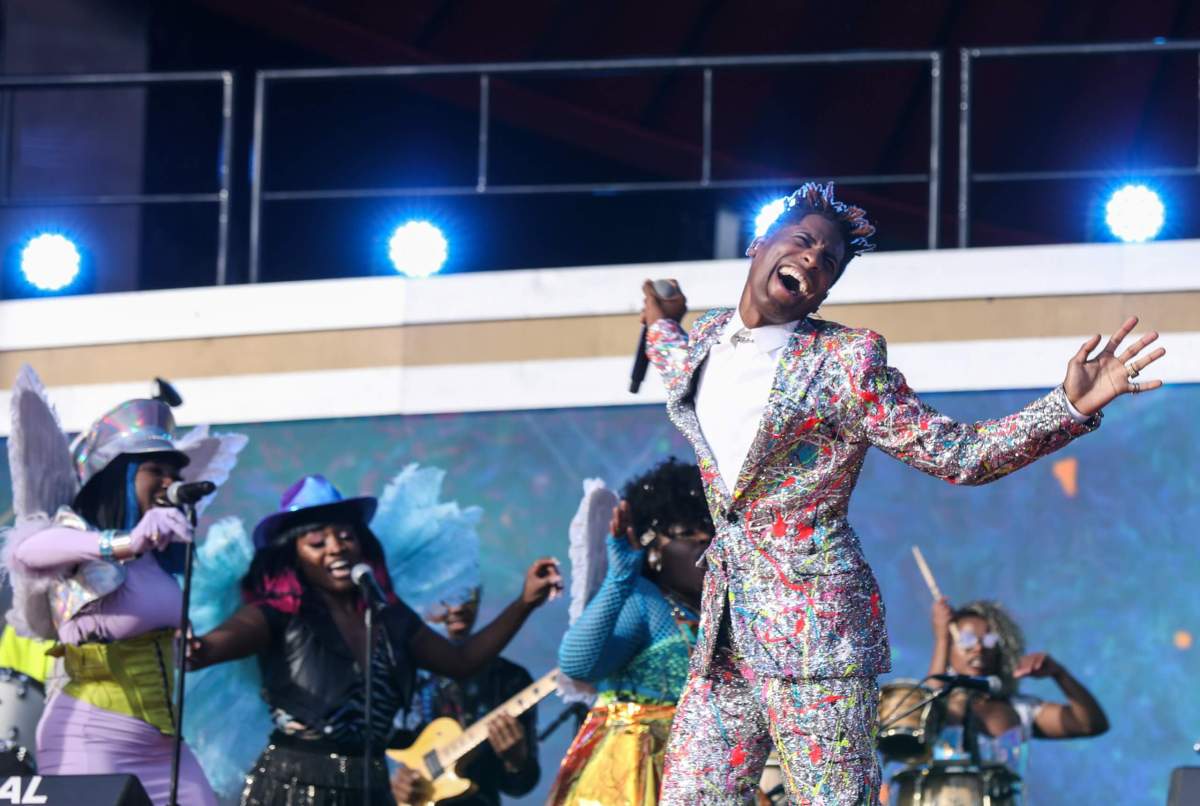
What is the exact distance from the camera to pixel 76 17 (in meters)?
9.18

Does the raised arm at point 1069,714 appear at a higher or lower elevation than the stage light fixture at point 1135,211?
lower

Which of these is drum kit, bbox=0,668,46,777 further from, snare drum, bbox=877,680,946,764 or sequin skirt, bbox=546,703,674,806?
snare drum, bbox=877,680,946,764

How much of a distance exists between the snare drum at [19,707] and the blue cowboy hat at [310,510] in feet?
3.16

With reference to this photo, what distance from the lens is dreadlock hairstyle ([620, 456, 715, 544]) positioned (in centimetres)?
552

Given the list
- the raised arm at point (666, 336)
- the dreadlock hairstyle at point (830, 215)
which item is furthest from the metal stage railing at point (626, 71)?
the dreadlock hairstyle at point (830, 215)

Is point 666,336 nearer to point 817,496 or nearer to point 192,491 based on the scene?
point 817,496

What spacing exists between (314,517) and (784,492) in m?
2.52

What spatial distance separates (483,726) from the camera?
6371 millimetres

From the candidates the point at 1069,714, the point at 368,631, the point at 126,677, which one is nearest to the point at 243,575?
the point at 126,677

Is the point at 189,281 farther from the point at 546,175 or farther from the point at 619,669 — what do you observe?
the point at 619,669

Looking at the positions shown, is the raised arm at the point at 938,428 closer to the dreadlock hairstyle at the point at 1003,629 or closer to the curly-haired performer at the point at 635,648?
the curly-haired performer at the point at 635,648

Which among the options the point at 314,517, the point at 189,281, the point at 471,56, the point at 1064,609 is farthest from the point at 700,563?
the point at 471,56

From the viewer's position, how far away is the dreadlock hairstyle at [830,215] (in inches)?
150

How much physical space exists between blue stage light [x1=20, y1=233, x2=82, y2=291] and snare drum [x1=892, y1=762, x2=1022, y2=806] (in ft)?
13.3
